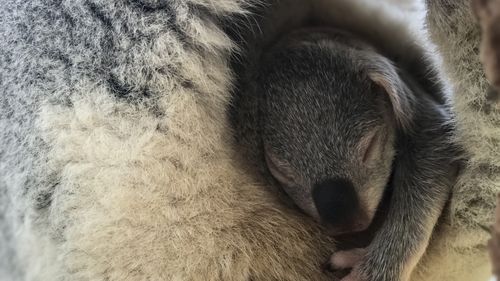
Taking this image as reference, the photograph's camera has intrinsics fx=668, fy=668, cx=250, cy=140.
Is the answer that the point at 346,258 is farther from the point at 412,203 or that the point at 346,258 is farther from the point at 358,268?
the point at 412,203

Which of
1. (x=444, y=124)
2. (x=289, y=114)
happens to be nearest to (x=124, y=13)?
(x=289, y=114)

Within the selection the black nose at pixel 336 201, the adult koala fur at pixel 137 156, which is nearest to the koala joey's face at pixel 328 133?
the black nose at pixel 336 201

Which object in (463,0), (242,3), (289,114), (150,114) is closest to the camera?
(463,0)

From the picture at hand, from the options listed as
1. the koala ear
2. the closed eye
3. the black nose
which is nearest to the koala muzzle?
the black nose

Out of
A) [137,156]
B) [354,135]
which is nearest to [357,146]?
[354,135]

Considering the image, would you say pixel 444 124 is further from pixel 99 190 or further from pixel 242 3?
pixel 99 190

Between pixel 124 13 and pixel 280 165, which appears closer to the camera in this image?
pixel 124 13
